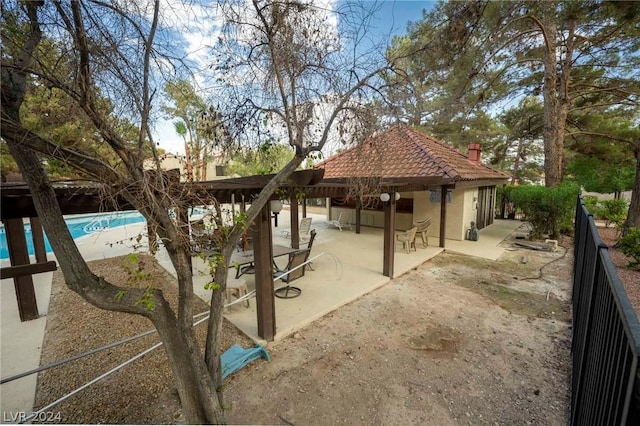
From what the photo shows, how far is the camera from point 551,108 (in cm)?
1103

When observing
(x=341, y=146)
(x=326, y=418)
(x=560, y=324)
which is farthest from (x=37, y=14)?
(x=560, y=324)

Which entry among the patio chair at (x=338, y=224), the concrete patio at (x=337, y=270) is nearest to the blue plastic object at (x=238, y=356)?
the concrete patio at (x=337, y=270)

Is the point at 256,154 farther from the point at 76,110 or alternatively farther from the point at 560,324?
the point at 560,324

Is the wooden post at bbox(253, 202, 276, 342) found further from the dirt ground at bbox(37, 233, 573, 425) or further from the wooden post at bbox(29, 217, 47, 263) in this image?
the wooden post at bbox(29, 217, 47, 263)

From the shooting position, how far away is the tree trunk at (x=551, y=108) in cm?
991

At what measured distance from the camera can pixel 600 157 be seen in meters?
12.8

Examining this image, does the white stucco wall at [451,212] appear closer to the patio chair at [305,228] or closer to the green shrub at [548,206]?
the green shrub at [548,206]

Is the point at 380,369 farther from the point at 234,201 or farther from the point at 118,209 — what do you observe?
the point at 118,209

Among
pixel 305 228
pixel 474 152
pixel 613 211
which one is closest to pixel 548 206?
pixel 474 152

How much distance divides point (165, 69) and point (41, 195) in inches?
59.2

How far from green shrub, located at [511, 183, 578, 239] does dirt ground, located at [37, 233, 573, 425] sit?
19.3ft

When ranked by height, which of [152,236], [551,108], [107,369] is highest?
[551,108]

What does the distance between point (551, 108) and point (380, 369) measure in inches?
510

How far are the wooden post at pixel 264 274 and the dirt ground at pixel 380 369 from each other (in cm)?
30
